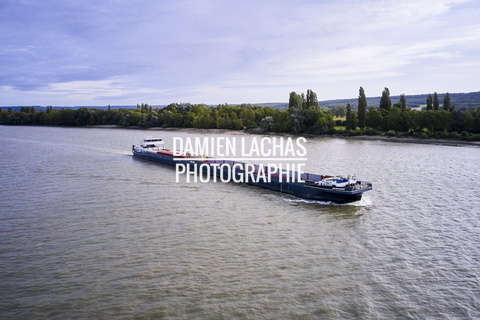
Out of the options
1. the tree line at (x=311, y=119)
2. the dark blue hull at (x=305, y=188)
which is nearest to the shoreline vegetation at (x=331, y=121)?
the tree line at (x=311, y=119)

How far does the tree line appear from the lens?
85.1 metres

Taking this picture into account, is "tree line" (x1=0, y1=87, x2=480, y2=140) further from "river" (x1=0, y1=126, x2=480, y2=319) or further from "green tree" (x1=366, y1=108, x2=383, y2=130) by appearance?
"river" (x1=0, y1=126, x2=480, y2=319)

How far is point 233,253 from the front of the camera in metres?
18.7

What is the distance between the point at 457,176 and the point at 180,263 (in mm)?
35673

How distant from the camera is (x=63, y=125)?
17800 cm

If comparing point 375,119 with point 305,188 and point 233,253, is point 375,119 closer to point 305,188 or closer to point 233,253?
point 305,188

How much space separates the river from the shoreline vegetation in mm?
57382

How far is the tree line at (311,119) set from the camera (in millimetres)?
85062

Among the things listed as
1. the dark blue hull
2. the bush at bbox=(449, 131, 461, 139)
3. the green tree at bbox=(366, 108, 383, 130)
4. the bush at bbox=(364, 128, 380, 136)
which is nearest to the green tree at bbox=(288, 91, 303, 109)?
the green tree at bbox=(366, 108, 383, 130)

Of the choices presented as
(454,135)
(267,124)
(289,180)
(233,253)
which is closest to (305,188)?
(289,180)

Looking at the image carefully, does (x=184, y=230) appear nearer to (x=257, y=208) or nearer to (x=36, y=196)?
(x=257, y=208)

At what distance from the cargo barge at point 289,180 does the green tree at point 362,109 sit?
6262 centimetres

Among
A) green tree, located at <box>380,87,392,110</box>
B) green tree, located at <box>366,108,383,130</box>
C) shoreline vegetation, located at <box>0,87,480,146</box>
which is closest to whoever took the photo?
shoreline vegetation, located at <box>0,87,480,146</box>

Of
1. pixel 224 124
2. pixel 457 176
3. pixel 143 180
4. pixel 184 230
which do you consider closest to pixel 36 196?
pixel 143 180
